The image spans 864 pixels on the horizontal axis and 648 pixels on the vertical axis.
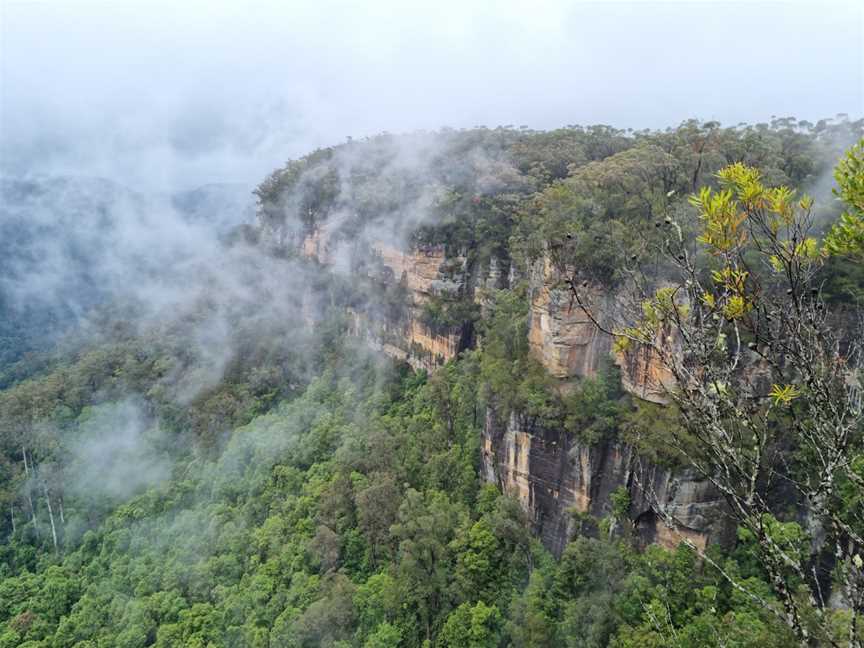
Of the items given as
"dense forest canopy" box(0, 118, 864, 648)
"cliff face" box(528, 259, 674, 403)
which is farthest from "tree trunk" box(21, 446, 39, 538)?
"cliff face" box(528, 259, 674, 403)

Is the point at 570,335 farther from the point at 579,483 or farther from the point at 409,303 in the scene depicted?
the point at 409,303

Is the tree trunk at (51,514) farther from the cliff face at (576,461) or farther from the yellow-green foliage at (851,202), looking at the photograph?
the yellow-green foliage at (851,202)

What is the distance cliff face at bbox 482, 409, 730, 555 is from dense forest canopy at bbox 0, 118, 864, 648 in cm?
44

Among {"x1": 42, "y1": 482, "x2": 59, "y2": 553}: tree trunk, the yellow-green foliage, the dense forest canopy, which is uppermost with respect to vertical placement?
the yellow-green foliage

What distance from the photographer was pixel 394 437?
Result: 2636cm

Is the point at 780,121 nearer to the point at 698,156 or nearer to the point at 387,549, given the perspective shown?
the point at 698,156

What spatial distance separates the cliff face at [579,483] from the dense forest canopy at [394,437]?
0.44m

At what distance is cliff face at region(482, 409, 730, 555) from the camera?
50.5 ft

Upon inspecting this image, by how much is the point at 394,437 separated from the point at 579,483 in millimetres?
10567

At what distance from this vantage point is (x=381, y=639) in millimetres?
17500

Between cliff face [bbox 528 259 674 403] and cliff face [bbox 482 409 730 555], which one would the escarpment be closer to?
cliff face [bbox 482 409 730 555]

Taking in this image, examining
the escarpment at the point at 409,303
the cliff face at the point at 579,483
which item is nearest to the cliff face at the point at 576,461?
the cliff face at the point at 579,483

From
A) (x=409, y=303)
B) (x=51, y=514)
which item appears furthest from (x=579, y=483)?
(x=51, y=514)

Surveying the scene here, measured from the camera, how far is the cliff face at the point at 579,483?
15383mm
